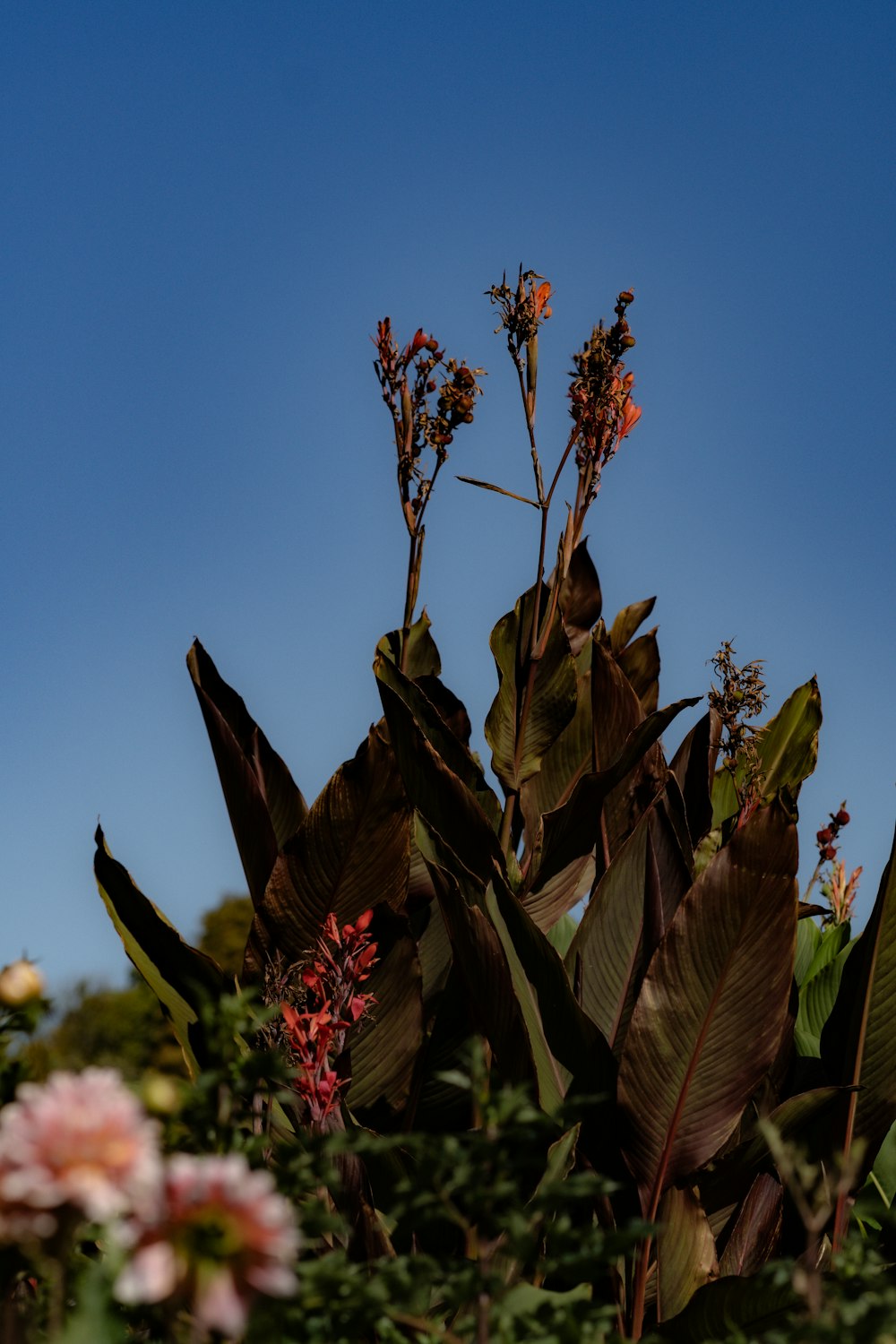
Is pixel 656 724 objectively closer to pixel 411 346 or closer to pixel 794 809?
pixel 794 809

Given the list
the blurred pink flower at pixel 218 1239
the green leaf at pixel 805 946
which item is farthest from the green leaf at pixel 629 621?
the blurred pink flower at pixel 218 1239

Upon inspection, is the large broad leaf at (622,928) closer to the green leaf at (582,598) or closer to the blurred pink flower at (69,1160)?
the green leaf at (582,598)

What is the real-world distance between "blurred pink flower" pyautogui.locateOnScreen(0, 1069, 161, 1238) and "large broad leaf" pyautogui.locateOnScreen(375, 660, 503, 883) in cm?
123

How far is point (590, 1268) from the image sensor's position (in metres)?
Result: 0.78

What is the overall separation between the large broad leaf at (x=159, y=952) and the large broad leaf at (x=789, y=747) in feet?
3.76

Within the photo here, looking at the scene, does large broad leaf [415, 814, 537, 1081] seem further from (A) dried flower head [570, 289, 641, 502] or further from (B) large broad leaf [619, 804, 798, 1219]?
(A) dried flower head [570, 289, 641, 502]

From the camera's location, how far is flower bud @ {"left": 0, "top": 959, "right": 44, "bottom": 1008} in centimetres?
78

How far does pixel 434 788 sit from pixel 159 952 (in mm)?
524

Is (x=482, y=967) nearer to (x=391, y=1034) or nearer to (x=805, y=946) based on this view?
(x=391, y=1034)

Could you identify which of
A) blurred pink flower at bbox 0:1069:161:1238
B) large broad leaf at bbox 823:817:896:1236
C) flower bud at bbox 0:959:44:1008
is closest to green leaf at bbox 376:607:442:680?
large broad leaf at bbox 823:817:896:1236

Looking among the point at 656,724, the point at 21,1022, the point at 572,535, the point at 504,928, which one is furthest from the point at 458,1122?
the point at 21,1022

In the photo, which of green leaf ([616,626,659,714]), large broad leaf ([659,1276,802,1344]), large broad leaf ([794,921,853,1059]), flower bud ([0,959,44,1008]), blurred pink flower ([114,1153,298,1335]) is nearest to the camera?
blurred pink flower ([114,1153,298,1335])

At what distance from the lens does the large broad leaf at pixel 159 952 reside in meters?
1.84

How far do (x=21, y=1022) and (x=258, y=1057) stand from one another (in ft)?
0.55
